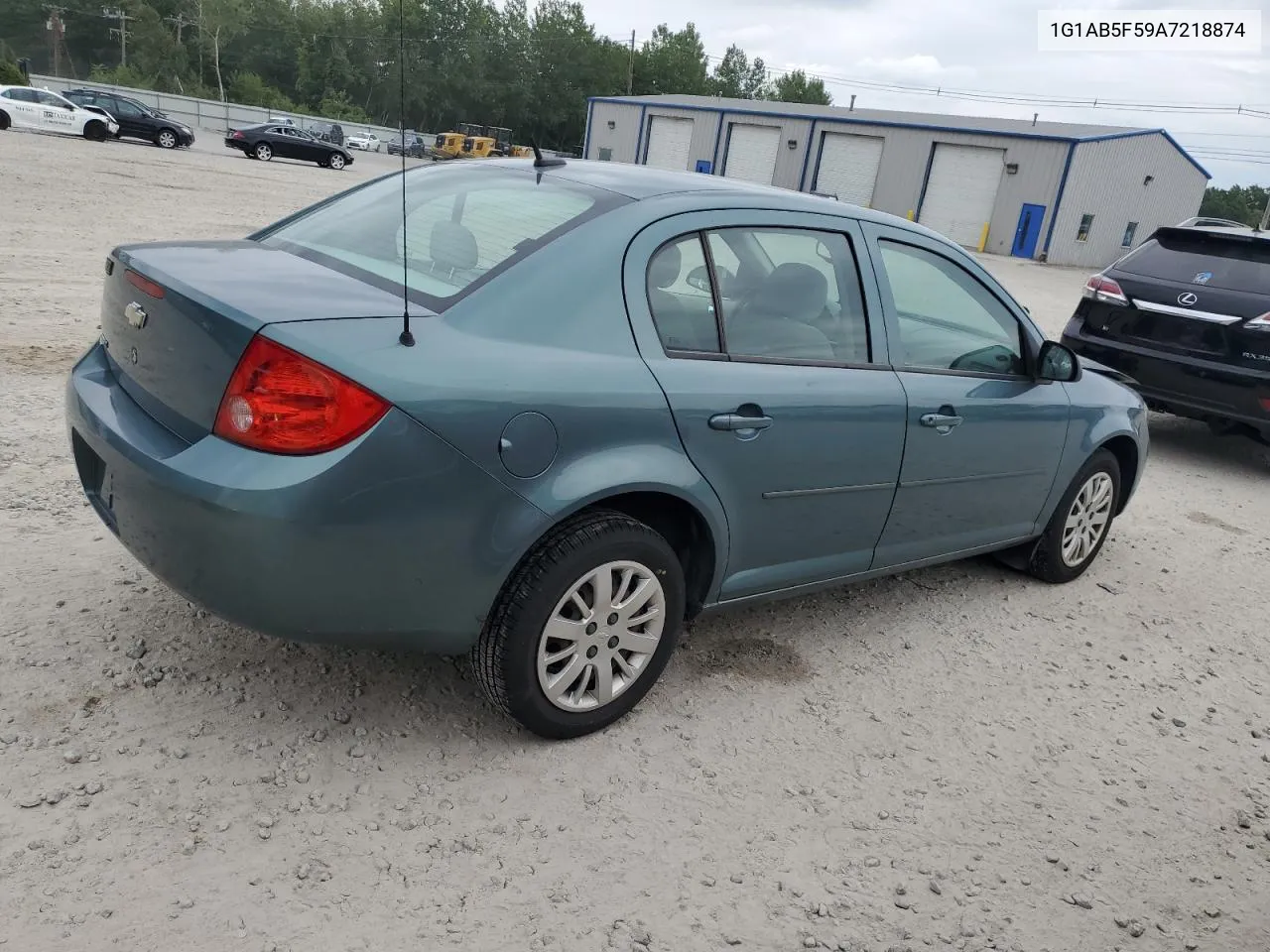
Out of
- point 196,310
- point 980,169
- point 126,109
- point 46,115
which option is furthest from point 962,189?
point 196,310

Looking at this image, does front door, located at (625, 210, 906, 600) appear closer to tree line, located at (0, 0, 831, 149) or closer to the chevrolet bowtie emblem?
the chevrolet bowtie emblem

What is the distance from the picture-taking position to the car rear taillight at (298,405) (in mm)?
2342

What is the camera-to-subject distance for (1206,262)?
23.9 feet

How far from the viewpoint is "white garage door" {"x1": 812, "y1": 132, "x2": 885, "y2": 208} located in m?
39.2

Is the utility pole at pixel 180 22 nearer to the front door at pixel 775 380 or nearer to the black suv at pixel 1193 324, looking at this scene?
the black suv at pixel 1193 324

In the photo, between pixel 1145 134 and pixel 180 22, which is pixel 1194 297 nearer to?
pixel 1145 134

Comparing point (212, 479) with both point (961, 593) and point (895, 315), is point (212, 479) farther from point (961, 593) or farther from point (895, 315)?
point (961, 593)

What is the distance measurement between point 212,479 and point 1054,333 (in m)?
13.4

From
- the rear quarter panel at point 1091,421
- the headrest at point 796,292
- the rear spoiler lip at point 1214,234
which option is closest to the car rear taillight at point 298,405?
the headrest at point 796,292

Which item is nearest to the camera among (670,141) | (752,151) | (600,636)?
(600,636)

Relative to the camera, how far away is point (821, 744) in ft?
10.5

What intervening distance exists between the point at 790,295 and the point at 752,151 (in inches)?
1665

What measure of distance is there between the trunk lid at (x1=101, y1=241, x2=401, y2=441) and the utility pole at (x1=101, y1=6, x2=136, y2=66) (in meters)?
94.1

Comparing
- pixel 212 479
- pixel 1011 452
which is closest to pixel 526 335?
pixel 212 479
